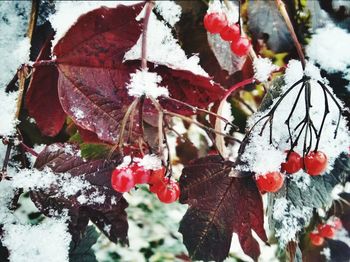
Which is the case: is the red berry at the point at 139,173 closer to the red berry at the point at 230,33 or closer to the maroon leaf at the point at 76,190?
the maroon leaf at the point at 76,190

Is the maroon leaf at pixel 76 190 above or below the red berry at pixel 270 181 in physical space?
above

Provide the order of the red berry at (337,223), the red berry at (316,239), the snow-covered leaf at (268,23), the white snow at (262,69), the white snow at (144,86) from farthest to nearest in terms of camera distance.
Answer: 1. the red berry at (337,223)
2. the red berry at (316,239)
3. the snow-covered leaf at (268,23)
4. the white snow at (262,69)
5. the white snow at (144,86)

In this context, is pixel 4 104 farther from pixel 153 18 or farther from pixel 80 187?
pixel 153 18

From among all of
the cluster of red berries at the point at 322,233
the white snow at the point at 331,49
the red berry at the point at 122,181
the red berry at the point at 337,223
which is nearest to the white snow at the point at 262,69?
the white snow at the point at 331,49

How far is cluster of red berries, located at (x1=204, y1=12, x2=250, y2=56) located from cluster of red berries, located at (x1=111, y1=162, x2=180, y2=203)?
0.98ft

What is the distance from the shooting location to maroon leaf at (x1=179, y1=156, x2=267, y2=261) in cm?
69

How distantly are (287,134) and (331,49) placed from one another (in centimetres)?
27

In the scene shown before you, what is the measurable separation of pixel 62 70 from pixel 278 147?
40 centimetres

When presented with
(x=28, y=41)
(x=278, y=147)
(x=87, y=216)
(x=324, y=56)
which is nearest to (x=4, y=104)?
(x=28, y=41)

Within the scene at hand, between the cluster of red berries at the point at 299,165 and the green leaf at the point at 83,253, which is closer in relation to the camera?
the cluster of red berries at the point at 299,165

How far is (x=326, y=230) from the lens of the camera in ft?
4.34

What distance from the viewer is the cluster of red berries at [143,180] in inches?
21.2

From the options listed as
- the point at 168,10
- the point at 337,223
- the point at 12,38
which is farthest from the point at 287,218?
the point at 337,223

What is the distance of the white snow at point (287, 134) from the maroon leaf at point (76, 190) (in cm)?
23
